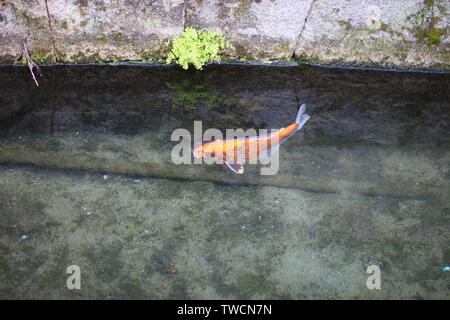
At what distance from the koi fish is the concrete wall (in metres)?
1.92

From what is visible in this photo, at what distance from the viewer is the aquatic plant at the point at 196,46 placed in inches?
185

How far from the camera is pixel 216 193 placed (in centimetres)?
324

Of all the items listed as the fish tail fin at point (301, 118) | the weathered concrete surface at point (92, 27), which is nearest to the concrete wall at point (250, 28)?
the weathered concrete surface at point (92, 27)

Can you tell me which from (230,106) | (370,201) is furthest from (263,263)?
(230,106)

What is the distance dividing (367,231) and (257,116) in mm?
1726

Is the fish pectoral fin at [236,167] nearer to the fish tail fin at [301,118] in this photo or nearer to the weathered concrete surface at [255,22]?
the fish tail fin at [301,118]

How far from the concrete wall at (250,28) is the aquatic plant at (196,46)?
10 cm

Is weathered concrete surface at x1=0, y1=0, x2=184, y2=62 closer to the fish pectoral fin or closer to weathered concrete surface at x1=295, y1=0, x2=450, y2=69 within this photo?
weathered concrete surface at x1=295, y1=0, x2=450, y2=69

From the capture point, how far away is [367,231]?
302cm

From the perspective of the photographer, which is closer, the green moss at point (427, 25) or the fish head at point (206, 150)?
the fish head at point (206, 150)

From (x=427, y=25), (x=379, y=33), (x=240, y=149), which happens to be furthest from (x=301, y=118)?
(x=427, y=25)

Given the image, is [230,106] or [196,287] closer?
[196,287]

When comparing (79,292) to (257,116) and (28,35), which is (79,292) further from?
(28,35)

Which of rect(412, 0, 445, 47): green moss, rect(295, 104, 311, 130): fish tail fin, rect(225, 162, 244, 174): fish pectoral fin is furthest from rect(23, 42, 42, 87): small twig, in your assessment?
rect(412, 0, 445, 47): green moss
